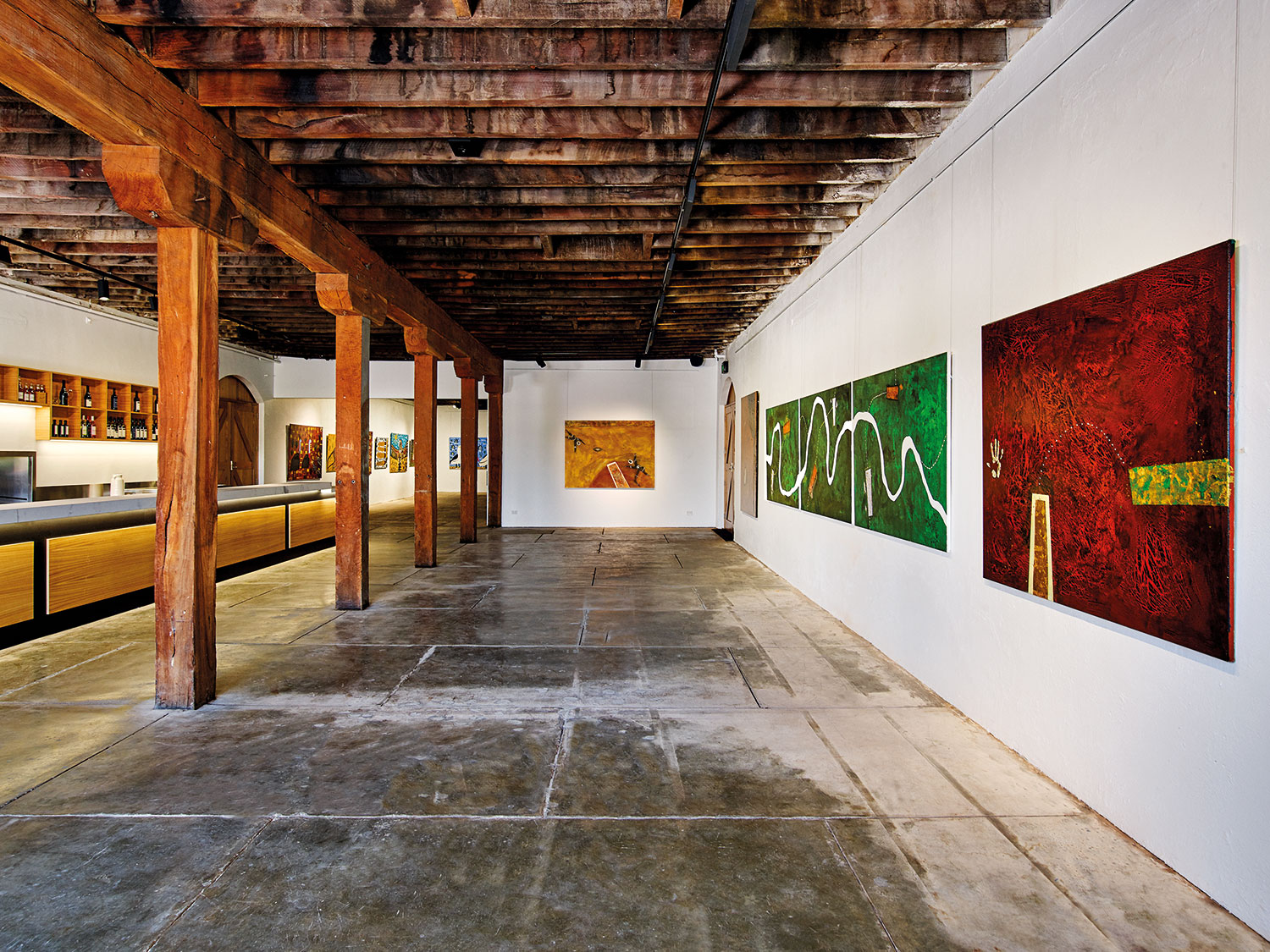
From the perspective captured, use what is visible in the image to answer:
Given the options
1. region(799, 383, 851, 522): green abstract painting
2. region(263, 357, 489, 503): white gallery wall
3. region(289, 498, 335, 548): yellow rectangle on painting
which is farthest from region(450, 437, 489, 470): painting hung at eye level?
region(799, 383, 851, 522): green abstract painting

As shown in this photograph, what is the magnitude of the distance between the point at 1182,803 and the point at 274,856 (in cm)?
307

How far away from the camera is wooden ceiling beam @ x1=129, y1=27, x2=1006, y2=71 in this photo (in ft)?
10.9

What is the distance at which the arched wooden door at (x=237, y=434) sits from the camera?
40.9ft

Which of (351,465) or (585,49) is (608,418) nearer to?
(351,465)

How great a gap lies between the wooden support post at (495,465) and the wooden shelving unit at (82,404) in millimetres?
5397

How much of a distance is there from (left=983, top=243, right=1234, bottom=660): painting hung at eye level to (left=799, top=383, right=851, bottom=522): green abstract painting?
6.98ft

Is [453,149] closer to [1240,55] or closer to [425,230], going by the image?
Answer: [425,230]

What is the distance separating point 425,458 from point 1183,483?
7211 millimetres

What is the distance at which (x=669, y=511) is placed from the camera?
525 inches

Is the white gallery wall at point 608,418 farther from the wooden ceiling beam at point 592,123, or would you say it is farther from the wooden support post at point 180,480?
the wooden support post at point 180,480

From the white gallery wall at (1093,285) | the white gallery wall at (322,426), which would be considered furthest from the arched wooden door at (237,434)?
the white gallery wall at (1093,285)

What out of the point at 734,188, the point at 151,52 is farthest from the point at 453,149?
the point at 734,188

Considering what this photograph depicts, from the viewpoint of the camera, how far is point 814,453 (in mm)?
6266

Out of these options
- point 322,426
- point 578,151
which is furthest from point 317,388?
point 578,151
